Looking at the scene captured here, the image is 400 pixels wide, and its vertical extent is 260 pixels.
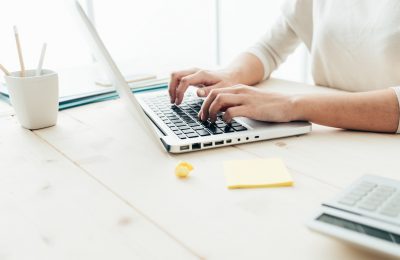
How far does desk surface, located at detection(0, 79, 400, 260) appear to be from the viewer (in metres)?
0.51

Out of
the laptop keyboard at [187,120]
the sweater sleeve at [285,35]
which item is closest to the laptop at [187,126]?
the laptop keyboard at [187,120]

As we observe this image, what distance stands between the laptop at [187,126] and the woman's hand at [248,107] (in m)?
0.02

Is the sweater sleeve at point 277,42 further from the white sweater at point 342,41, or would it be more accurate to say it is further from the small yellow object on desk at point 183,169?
the small yellow object on desk at point 183,169

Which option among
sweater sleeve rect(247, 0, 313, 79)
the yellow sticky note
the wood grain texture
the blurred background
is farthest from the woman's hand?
the blurred background

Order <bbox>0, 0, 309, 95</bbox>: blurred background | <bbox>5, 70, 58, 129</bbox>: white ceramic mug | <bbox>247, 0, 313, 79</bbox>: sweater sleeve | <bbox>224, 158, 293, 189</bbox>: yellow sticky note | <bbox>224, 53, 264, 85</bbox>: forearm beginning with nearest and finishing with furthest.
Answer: <bbox>224, 158, 293, 189</bbox>: yellow sticky note
<bbox>5, 70, 58, 129</bbox>: white ceramic mug
<bbox>224, 53, 264, 85</bbox>: forearm
<bbox>247, 0, 313, 79</bbox>: sweater sleeve
<bbox>0, 0, 309, 95</bbox>: blurred background

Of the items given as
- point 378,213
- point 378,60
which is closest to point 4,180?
point 378,213

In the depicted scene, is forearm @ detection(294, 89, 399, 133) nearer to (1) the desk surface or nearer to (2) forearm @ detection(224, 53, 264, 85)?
(1) the desk surface

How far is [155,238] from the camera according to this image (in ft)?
1.73

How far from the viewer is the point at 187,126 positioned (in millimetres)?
868

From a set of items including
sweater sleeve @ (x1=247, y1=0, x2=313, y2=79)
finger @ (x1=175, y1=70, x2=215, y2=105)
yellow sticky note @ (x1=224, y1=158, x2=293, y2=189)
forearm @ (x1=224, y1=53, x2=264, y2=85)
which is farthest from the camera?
sweater sleeve @ (x1=247, y1=0, x2=313, y2=79)

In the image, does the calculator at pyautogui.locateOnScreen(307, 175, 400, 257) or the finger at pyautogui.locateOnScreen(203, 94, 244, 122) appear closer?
the calculator at pyautogui.locateOnScreen(307, 175, 400, 257)

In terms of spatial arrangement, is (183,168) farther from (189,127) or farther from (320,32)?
(320,32)

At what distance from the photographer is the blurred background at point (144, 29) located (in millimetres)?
2475

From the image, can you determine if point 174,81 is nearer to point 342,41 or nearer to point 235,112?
point 235,112
